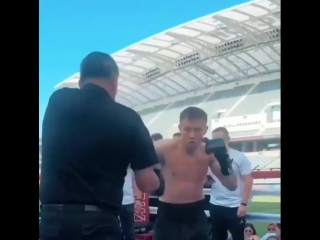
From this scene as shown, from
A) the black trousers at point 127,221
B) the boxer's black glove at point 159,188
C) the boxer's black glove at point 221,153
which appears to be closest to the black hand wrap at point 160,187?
the boxer's black glove at point 159,188

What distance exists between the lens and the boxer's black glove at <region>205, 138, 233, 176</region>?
1840mm

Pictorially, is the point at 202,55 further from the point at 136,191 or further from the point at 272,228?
the point at 272,228

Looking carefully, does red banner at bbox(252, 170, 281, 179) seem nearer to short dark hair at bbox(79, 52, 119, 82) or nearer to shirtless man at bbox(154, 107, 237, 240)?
shirtless man at bbox(154, 107, 237, 240)

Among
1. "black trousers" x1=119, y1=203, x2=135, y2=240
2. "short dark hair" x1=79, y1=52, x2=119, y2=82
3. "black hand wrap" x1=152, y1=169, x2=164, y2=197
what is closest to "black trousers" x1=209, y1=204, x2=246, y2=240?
"black hand wrap" x1=152, y1=169, x2=164, y2=197

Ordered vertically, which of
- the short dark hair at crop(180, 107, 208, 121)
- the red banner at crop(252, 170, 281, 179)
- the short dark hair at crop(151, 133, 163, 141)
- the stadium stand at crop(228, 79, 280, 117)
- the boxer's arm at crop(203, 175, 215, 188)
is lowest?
the boxer's arm at crop(203, 175, 215, 188)

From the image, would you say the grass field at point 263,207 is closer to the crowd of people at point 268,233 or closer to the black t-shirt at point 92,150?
the crowd of people at point 268,233

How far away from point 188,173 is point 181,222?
0.20 m

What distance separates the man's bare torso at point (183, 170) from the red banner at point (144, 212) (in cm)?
9
